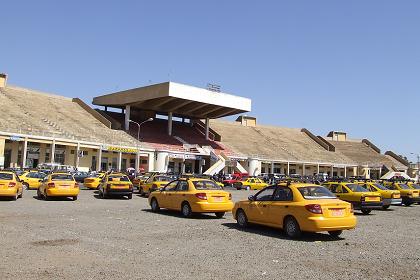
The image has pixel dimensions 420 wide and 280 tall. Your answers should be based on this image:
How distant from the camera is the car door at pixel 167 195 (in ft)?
58.2

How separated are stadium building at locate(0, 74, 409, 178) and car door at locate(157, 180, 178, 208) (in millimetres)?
37273

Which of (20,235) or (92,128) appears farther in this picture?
(92,128)

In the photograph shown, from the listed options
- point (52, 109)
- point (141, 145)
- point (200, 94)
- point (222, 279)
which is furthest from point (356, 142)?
point (222, 279)

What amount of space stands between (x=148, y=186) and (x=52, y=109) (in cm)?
4291

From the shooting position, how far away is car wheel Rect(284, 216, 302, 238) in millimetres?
12062

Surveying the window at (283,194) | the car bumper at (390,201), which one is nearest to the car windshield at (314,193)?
the window at (283,194)

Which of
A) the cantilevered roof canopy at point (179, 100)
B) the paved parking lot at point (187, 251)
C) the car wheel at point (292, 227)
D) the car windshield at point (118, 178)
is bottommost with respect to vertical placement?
the paved parking lot at point (187, 251)

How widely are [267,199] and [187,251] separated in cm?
426

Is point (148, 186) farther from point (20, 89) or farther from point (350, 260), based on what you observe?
point (20, 89)

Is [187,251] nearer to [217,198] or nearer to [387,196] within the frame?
[217,198]

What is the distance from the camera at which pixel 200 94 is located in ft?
228

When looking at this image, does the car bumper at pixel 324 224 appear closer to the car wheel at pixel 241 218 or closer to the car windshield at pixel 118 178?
the car wheel at pixel 241 218

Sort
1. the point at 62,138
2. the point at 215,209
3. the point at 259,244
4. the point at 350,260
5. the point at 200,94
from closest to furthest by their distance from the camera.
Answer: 1. the point at 350,260
2. the point at 259,244
3. the point at 215,209
4. the point at 62,138
5. the point at 200,94

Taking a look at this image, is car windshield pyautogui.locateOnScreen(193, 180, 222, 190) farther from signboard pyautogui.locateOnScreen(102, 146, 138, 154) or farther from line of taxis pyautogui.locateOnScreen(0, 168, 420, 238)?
signboard pyautogui.locateOnScreen(102, 146, 138, 154)
